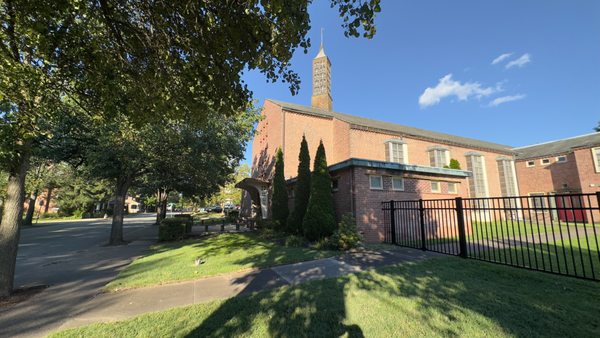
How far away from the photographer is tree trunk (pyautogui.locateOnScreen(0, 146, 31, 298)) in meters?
5.67

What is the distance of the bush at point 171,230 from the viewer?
13.9 m

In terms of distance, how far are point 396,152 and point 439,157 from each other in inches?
188

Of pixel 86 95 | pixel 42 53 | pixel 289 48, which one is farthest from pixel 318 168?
pixel 42 53

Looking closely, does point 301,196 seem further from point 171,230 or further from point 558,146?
point 558,146

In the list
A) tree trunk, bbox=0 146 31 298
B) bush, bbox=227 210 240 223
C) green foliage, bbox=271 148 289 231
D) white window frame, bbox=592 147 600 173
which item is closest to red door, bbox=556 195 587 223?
white window frame, bbox=592 147 600 173

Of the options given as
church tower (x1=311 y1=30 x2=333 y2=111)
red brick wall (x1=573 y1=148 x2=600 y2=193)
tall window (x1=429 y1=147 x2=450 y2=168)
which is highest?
church tower (x1=311 y1=30 x2=333 y2=111)

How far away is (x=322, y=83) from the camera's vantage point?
26.0 meters

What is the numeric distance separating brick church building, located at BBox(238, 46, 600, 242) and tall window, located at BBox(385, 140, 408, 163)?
0.08 m

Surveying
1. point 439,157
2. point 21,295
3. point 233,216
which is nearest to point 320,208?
point 21,295

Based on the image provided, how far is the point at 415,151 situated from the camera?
74.8 ft

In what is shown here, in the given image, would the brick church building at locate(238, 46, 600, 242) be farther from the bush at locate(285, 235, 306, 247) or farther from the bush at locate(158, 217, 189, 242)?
the bush at locate(158, 217, 189, 242)

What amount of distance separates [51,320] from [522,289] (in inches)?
340

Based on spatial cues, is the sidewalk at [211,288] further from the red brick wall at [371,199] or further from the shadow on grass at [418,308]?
the red brick wall at [371,199]

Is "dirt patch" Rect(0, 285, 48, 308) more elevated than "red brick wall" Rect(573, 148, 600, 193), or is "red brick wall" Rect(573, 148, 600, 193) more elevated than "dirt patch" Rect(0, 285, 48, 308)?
"red brick wall" Rect(573, 148, 600, 193)
